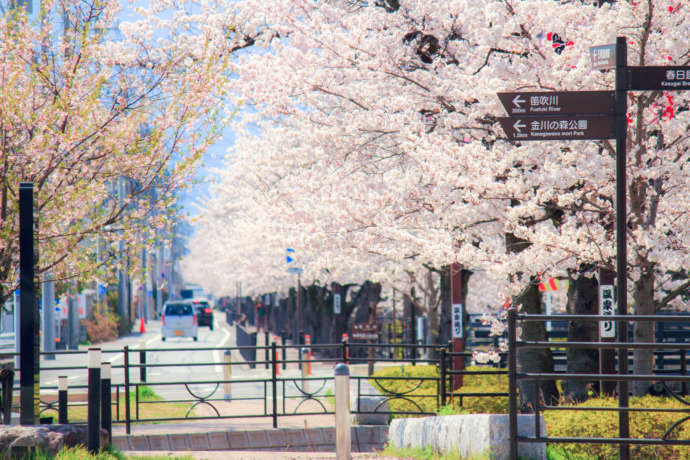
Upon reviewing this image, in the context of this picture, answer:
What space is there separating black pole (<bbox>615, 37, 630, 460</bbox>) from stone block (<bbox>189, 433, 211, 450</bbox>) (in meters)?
7.14

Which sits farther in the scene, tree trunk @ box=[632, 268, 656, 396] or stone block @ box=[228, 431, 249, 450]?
stone block @ box=[228, 431, 249, 450]

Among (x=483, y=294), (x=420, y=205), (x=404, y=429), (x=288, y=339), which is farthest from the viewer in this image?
(x=288, y=339)

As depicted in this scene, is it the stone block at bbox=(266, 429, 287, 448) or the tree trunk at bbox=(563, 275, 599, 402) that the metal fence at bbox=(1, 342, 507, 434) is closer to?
the stone block at bbox=(266, 429, 287, 448)

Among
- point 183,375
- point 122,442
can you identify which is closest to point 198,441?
point 122,442

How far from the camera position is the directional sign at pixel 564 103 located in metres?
8.23

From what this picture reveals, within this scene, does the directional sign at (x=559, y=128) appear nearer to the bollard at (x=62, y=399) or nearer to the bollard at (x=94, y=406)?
the bollard at (x=94, y=406)

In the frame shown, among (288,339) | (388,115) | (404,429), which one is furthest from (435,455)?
(288,339)

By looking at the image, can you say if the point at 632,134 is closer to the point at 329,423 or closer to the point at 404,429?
the point at 404,429

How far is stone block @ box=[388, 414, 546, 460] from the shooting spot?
25.2ft

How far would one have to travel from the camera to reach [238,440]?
1319 centimetres

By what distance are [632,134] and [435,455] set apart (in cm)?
472

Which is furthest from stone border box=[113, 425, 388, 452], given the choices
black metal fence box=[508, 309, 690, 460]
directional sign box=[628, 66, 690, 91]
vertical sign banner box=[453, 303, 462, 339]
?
directional sign box=[628, 66, 690, 91]

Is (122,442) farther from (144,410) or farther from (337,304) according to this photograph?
(337,304)

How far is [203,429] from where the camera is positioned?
13508 mm
